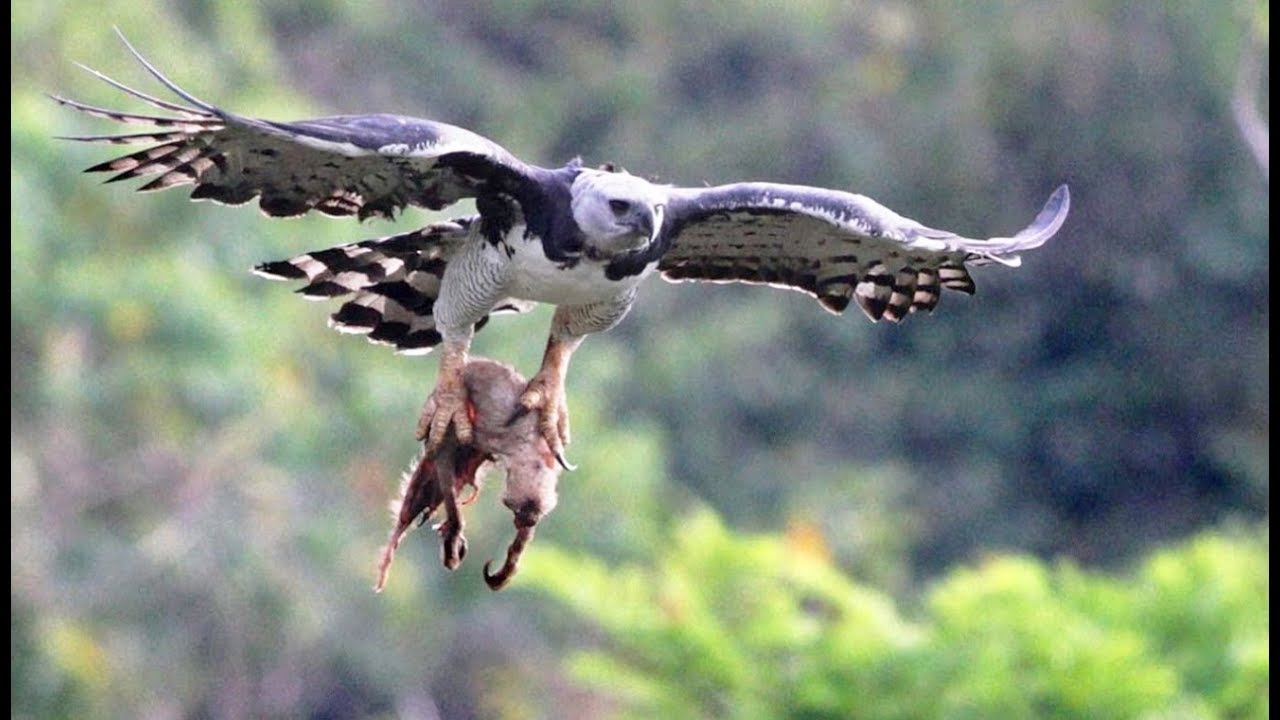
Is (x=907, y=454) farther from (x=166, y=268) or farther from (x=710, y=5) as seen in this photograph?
(x=166, y=268)

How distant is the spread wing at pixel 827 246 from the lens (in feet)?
19.4

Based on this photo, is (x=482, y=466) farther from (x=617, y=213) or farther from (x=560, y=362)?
(x=617, y=213)

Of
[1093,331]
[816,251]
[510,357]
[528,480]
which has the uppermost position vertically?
[1093,331]

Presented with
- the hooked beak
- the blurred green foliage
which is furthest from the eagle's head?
the blurred green foliage

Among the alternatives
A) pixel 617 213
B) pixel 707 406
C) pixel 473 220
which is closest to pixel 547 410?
pixel 617 213

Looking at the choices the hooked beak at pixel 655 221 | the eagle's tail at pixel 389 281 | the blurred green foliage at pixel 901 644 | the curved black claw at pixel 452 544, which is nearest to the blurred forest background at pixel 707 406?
the blurred green foliage at pixel 901 644

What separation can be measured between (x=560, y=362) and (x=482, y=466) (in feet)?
1.03

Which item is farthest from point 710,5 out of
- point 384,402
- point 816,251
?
point 816,251

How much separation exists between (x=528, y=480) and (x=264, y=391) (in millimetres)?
13690

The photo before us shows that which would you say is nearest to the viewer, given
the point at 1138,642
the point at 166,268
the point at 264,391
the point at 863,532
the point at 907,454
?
the point at 1138,642

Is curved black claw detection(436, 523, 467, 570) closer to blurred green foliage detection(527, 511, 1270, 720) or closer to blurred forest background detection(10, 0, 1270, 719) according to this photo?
blurred forest background detection(10, 0, 1270, 719)

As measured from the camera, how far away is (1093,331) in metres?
29.2

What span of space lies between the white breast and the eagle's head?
0.25 ft

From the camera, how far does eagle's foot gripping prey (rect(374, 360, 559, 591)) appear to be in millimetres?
5547
